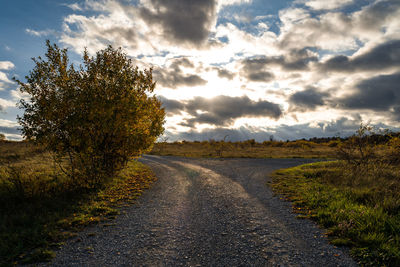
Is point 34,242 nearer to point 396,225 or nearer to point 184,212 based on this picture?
point 184,212

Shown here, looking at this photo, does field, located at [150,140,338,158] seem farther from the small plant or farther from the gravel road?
the gravel road

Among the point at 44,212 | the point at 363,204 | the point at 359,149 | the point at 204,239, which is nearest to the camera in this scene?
the point at 204,239

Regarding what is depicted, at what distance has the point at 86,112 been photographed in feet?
35.1

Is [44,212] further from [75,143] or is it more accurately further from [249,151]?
[249,151]

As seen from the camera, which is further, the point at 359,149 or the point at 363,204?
the point at 359,149

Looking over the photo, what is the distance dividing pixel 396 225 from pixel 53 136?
49.7 feet

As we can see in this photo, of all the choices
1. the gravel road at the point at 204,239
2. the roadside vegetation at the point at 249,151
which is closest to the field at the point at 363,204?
the gravel road at the point at 204,239

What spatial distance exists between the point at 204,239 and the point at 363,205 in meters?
7.96

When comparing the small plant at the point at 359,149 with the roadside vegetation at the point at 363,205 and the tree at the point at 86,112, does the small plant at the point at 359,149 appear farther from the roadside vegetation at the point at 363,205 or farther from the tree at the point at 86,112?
the tree at the point at 86,112

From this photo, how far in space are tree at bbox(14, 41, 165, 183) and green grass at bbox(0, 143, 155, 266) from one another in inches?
57.9

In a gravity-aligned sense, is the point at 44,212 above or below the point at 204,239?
above

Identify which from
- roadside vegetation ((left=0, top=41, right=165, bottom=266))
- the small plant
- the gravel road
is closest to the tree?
roadside vegetation ((left=0, top=41, right=165, bottom=266))

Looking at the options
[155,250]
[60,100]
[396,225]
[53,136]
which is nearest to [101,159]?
[53,136]

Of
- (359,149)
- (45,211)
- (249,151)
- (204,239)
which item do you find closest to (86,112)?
(45,211)
